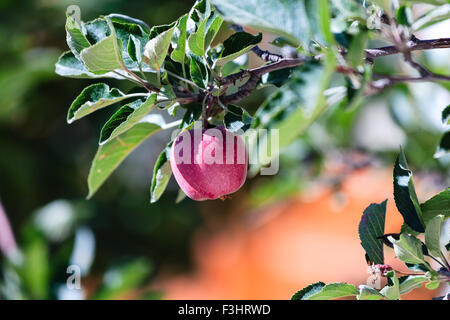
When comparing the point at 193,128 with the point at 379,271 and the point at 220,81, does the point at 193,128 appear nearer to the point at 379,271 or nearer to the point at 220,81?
the point at 220,81

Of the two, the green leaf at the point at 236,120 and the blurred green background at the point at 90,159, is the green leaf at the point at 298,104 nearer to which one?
the green leaf at the point at 236,120

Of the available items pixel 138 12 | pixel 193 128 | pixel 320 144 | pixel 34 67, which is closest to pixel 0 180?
pixel 34 67

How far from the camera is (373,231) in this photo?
0.62 meters

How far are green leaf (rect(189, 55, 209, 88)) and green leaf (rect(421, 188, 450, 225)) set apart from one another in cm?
28

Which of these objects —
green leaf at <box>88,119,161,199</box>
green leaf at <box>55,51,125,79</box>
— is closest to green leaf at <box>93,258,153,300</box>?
green leaf at <box>88,119,161,199</box>

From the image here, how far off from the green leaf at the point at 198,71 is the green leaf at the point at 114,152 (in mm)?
120

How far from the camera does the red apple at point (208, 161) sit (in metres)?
0.62

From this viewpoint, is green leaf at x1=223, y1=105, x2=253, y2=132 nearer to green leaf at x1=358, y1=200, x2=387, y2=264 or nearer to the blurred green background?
green leaf at x1=358, y1=200, x2=387, y2=264

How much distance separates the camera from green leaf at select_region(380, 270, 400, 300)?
0.54m

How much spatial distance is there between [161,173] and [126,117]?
11 centimetres

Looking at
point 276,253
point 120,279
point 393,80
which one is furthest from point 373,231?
point 276,253

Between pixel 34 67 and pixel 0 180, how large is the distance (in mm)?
437

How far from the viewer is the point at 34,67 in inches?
67.5

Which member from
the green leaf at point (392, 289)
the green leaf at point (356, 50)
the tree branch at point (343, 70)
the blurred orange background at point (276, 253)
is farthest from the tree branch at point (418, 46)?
the blurred orange background at point (276, 253)
